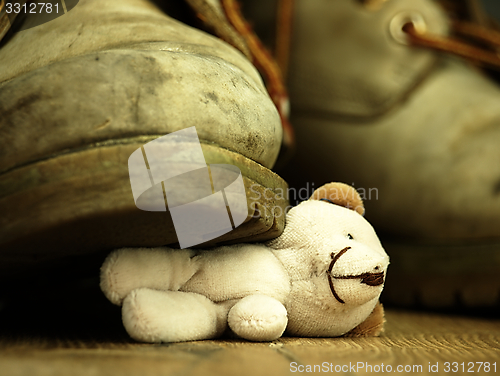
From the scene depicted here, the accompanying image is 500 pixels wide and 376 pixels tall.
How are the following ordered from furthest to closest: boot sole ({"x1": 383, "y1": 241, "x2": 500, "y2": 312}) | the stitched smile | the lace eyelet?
the lace eyelet → boot sole ({"x1": 383, "y1": 241, "x2": 500, "y2": 312}) → the stitched smile

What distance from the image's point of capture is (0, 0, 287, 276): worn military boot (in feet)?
1.01

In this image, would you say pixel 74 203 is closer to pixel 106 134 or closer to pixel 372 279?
pixel 106 134

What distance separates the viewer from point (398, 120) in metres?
0.78

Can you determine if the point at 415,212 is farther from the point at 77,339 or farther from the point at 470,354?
the point at 77,339

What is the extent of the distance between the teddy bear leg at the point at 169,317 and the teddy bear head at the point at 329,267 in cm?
8

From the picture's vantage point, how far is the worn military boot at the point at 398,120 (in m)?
0.72

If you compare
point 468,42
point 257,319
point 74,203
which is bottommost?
point 257,319

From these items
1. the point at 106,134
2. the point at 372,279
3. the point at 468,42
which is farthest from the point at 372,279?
the point at 468,42

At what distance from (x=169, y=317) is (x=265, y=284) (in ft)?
0.30

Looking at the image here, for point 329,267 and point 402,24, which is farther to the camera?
point 402,24

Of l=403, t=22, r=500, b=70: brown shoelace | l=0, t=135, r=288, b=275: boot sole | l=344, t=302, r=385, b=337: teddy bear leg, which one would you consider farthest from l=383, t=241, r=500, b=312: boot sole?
l=0, t=135, r=288, b=275: boot sole

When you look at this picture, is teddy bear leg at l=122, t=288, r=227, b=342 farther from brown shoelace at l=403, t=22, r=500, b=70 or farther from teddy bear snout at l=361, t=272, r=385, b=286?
brown shoelace at l=403, t=22, r=500, b=70

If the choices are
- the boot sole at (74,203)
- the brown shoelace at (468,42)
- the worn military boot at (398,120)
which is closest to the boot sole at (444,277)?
the worn military boot at (398,120)

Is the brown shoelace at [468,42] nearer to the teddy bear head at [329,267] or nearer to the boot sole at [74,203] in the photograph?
the teddy bear head at [329,267]
